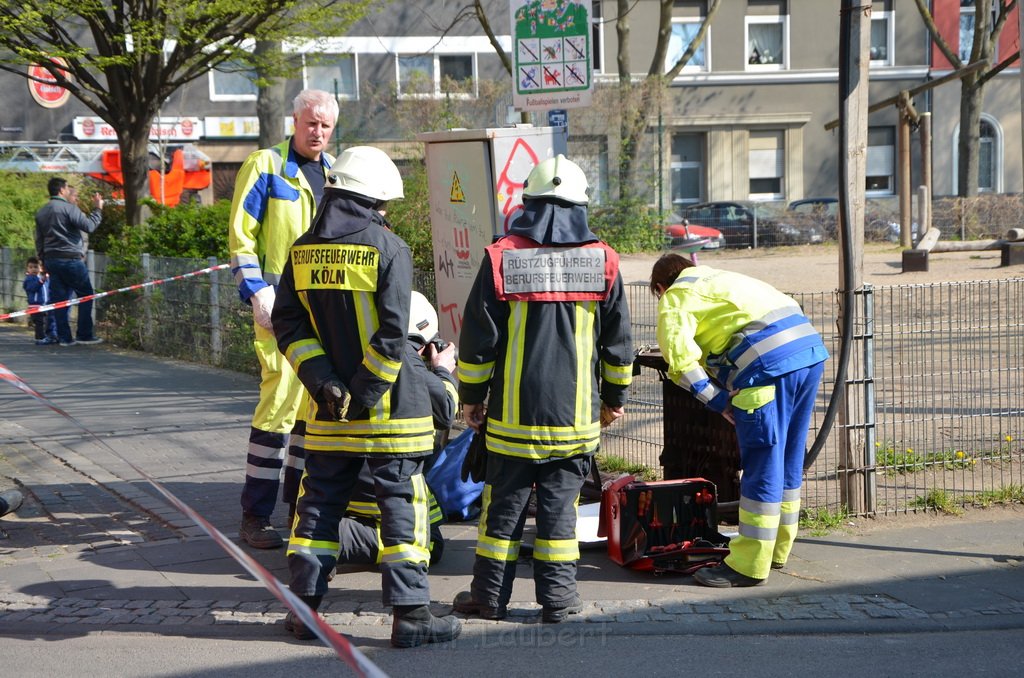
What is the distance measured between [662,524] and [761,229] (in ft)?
76.5

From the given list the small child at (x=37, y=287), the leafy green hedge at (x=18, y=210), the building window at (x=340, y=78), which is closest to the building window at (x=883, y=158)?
the building window at (x=340, y=78)

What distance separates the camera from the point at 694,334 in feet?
18.1

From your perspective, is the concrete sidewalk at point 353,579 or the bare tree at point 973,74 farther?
the bare tree at point 973,74

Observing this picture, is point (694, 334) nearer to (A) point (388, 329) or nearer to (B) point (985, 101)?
(A) point (388, 329)

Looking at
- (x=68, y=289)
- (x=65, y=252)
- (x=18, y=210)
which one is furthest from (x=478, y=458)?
(x=18, y=210)

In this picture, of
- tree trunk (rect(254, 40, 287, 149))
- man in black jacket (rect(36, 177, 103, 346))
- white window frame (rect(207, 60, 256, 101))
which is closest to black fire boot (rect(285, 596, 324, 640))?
man in black jacket (rect(36, 177, 103, 346))

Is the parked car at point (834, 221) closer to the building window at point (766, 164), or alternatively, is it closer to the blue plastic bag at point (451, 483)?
the building window at point (766, 164)

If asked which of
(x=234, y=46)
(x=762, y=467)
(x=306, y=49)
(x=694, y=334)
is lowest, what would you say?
(x=762, y=467)

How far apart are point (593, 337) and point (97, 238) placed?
13280 millimetres

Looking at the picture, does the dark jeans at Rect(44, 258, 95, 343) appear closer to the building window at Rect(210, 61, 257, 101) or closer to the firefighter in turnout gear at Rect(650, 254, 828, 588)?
the firefighter in turnout gear at Rect(650, 254, 828, 588)

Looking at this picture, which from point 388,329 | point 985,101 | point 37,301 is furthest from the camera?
point 985,101

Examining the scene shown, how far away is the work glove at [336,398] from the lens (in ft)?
15.7

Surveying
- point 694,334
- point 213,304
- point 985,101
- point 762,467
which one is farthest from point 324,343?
point 985,101

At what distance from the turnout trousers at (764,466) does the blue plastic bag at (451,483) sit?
66.6 inches
